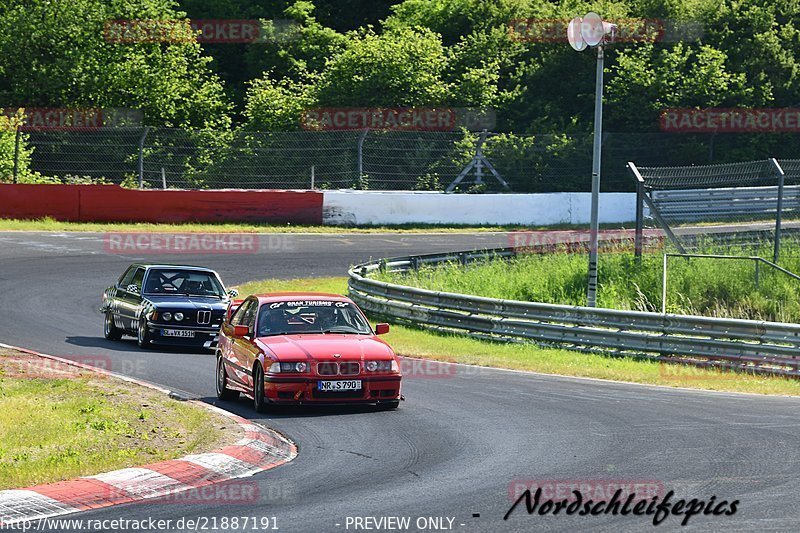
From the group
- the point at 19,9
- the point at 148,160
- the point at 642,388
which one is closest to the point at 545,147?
the point at 148,160

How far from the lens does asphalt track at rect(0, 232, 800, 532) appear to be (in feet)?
25.9

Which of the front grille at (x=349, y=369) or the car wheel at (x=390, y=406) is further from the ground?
the front grille at (x=349, y=369)

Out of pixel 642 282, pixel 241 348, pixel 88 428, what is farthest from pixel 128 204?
pixel 88 428

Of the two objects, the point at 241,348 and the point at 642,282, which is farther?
the point at 642,282

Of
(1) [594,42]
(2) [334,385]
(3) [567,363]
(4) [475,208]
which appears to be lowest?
(3) [567,363]

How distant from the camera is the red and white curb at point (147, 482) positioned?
8.09m

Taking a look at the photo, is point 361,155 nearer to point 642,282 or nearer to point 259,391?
point 642,282

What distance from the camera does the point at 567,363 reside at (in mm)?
18875

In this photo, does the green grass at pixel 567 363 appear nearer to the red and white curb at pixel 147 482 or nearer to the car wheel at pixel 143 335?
the car wheel at pixel 143 335

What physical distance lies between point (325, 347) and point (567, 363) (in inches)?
271

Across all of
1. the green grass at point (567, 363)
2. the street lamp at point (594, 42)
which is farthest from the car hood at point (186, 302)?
the street lamp at point (594, 42)

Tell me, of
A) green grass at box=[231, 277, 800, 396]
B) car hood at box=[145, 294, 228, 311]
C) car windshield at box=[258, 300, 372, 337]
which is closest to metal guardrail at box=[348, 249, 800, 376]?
green grass at box=[231, 277, 800, 396]

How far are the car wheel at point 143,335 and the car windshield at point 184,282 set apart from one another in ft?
2.98

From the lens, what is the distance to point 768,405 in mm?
13570
